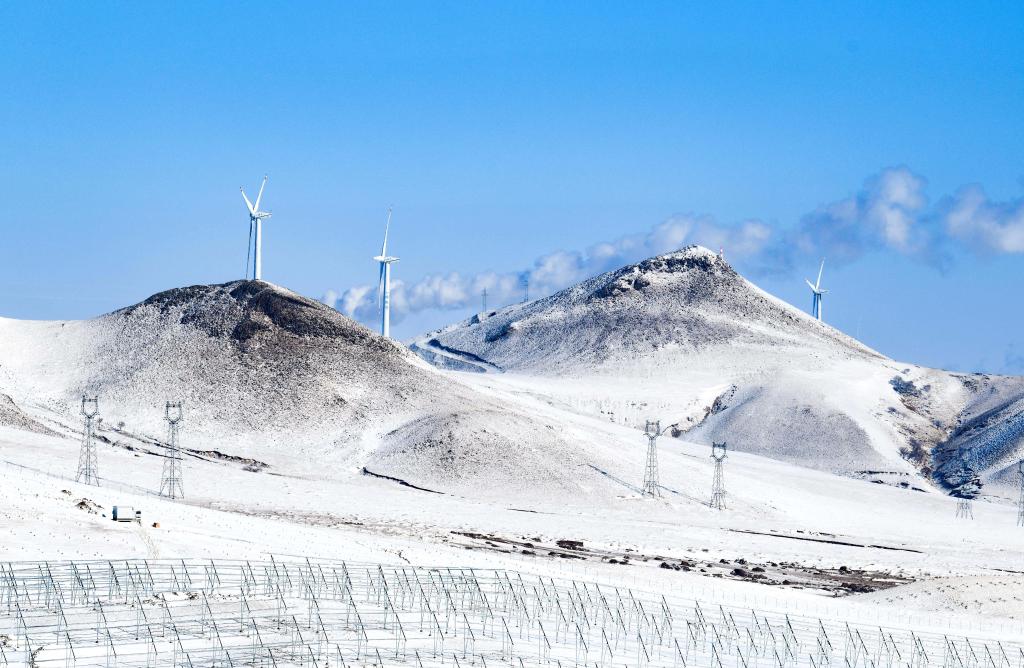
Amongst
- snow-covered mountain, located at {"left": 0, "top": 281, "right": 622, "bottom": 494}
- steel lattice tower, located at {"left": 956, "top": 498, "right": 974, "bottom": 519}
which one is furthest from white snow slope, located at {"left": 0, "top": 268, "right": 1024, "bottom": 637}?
steel lattice tower, located at {"left": 956, "top": 498, "right": 974, "bottom": 519}

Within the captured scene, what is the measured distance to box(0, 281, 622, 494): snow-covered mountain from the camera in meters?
161

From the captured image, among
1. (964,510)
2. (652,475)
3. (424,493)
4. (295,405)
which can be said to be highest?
(295,405)

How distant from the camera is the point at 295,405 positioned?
179 m

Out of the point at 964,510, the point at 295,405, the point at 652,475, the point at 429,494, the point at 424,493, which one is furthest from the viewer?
the point at 295,405

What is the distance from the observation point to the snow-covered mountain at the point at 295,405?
161000 millimetres

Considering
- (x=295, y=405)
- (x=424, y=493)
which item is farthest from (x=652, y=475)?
(x=295, y=405)

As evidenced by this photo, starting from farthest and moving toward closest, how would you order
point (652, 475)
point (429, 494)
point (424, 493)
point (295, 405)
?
point (295, 405) → point (652, 475) → point (424, 493) → point (429, 494)

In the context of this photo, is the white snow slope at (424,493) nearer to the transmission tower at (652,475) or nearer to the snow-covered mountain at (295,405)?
the snow-covered mountain at (295,405)

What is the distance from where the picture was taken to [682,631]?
2756 inches

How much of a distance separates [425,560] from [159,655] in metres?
38.1

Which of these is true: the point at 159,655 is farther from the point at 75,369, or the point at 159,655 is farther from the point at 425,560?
the point at 75,369

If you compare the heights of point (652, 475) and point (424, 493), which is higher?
point (652, 475)

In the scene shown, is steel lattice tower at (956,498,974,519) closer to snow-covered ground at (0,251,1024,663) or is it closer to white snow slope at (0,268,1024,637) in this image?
white snow slope at (0,268,1024,637)

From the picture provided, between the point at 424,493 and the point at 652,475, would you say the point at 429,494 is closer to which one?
the point at 424,493
